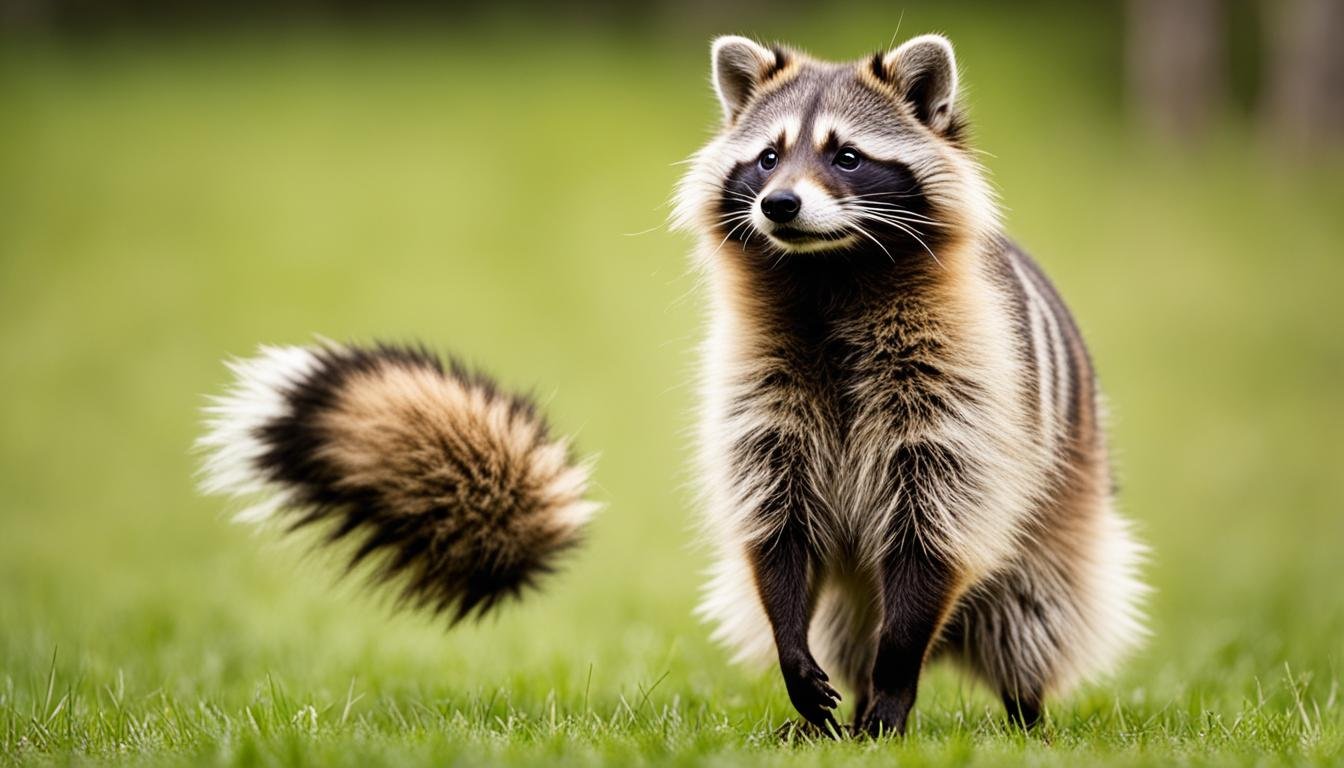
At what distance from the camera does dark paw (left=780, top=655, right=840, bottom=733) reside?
14.4 feet

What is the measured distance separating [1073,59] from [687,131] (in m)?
6.84

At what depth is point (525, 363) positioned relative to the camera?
15.7m

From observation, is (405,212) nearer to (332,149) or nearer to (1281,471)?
(332,149)

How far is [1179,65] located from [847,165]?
1827 centimetres

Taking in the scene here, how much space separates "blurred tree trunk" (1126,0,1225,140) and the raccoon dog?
57.9 feet

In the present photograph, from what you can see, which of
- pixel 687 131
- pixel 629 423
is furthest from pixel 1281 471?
pixel 687 131

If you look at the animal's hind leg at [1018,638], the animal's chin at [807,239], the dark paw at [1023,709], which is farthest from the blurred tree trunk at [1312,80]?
the animal's chin at [807,239]

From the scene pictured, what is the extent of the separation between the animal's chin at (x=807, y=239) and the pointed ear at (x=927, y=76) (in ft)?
2.17

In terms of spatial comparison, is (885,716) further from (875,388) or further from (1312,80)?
(1312,80)

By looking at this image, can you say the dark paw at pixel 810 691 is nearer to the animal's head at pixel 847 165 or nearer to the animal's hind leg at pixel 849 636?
the animal's hind leg at pixel 849 636

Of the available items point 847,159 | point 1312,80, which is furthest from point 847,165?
point 1312,80

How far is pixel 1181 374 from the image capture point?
15508mm

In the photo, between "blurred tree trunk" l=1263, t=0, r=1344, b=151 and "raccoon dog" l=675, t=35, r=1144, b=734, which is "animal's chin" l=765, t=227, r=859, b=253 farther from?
"blurred tree trunk" l=1263, t=0, r=1344, b=151

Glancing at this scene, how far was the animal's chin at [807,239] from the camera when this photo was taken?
437 centimetres
